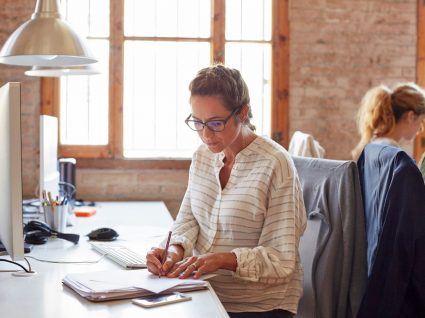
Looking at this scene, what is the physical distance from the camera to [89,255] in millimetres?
2221

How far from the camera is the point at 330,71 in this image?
448 cm

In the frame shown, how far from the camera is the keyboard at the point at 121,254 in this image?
196cm

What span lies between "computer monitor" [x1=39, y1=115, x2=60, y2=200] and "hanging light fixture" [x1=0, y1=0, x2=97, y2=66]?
297mm

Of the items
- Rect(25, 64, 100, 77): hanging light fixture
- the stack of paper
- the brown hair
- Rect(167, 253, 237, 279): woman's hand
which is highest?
Rect(25, 64, 100, 77): hanging light fixture

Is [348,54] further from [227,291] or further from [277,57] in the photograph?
[227,291]

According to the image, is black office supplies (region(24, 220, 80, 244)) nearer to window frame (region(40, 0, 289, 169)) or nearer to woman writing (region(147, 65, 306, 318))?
woman writing (region(147, 65, 306, 318))

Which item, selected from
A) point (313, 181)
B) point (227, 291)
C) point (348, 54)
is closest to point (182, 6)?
point (348, 54)

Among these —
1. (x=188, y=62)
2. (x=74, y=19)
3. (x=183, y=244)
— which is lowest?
(x=183, y=244)

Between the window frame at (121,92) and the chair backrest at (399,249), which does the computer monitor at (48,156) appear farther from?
the chair backrest at (399,249)

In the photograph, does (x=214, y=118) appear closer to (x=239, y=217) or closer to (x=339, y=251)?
(x=239, y=217)

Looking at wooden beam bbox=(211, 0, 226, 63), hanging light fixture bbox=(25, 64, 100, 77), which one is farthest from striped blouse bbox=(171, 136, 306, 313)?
wooden beam bbox=(211, 0, 226, 63)

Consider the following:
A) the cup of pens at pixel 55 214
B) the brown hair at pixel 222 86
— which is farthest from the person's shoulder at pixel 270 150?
the cup of pens at pixel 55 214

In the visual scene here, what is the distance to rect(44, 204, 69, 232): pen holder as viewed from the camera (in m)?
2.66

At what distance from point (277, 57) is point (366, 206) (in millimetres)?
2522
